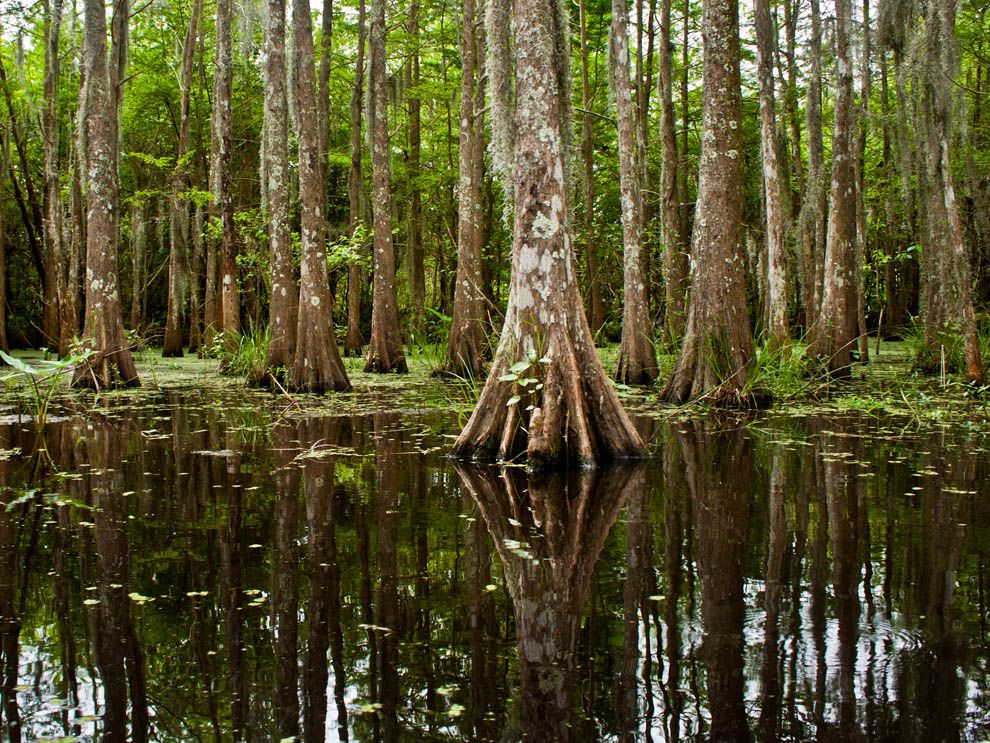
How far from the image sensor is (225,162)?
1422cm

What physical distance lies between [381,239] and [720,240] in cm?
760

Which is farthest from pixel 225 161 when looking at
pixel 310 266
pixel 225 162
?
pixel 310 266

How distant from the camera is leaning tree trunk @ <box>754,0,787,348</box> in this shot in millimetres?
11984

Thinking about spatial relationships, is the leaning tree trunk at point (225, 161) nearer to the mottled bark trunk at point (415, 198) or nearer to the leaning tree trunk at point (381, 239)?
the leaning tree trunk at point (381, 239)

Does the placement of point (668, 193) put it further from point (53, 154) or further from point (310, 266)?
point (53, 154)

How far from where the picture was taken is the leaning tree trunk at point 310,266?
11.1 metres

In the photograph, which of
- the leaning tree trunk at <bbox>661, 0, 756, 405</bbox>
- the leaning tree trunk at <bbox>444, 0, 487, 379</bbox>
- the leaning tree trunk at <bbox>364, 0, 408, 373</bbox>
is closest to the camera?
the leaning tree trunk at <bbox>661, 0, 756, 405</bbox>

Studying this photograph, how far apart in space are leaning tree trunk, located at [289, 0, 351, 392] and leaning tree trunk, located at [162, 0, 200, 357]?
589 centimetres

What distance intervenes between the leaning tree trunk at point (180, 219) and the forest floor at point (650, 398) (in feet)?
18.7

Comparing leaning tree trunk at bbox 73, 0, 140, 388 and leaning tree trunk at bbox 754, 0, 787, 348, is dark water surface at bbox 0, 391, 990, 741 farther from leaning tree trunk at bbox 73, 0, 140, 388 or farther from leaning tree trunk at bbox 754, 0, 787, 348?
leaning tree trunk at bbox 754, 0, 787, 348

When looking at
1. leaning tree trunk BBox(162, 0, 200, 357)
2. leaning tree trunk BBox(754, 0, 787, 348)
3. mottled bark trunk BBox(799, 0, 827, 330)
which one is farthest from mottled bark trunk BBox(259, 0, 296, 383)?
mottled bark trunk BBox(799, 0, 827, 330)

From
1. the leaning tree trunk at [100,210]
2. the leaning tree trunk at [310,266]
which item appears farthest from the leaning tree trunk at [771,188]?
the leaning tree trunk at [100,210]

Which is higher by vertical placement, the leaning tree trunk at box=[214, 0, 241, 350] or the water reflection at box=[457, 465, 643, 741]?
the leaning tree trunk at box=[214, 0, 241, 350]

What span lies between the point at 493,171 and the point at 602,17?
47.5ft
